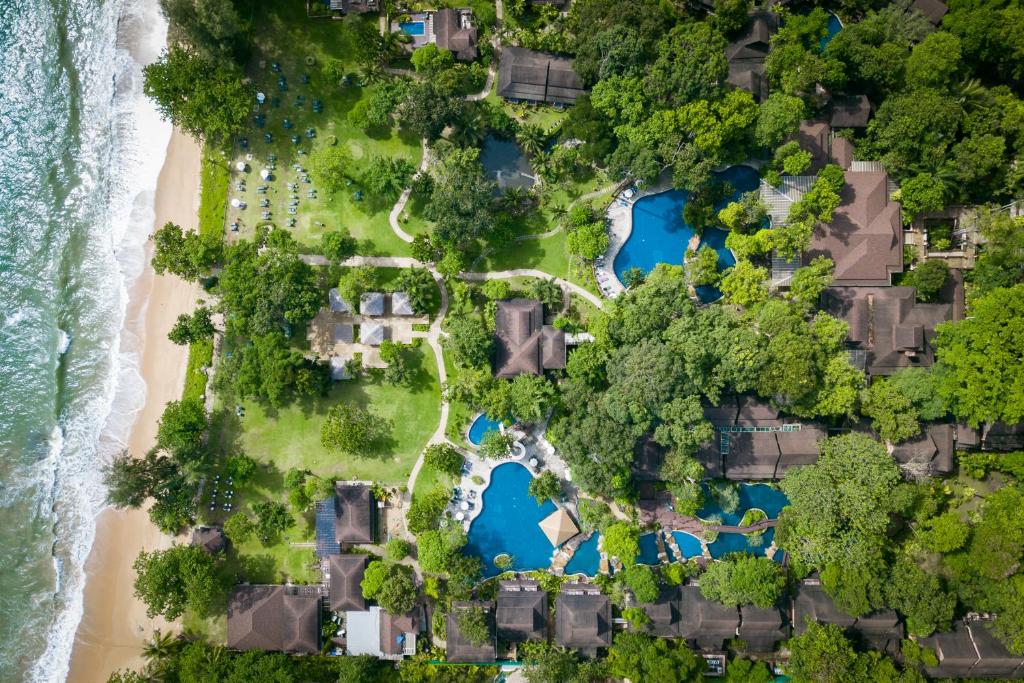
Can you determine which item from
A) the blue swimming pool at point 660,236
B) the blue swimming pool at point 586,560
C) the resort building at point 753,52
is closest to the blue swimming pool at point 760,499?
the blue swimming pool at point 586,560

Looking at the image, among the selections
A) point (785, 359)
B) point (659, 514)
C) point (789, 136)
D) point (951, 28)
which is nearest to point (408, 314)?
point (659, 514)

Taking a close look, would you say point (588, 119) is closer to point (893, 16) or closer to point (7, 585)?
point (893, 16)

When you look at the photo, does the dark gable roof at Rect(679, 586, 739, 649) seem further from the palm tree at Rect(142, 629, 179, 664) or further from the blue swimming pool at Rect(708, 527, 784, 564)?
the palm tree at Rect(142, 629, 179, 664)

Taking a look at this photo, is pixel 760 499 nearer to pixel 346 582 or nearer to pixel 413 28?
pixel 346 582

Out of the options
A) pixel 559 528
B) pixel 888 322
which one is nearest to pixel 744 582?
pixel 559 528

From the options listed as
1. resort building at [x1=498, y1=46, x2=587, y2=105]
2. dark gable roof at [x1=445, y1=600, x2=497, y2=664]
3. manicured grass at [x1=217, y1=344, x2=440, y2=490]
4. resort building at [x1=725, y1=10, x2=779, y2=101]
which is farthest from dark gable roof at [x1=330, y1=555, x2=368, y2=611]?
resort building at [x1=725, y1=10, x2=779, y2=101]
